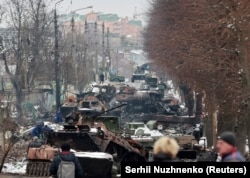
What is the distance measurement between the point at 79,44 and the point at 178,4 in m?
40.3

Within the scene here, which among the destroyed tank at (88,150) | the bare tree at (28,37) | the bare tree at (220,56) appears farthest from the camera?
the bare tree at (28,37)

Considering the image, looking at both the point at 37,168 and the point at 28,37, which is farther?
the point at 28,37

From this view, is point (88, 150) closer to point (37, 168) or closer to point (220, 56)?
point (37, 168)

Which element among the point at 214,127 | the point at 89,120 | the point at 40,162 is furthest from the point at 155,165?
the point at 214,127

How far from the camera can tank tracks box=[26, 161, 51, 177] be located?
19172 mm

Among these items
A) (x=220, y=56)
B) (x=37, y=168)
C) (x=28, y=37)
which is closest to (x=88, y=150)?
(x=37, y=168)

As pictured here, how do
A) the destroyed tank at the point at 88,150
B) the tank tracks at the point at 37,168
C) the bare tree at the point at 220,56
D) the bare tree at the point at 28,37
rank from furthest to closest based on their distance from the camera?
1. the bare tree at the point at 28,37
2. the bare tree at the point at 220,56
3. the tank tracks at the point at 37,168
4. the destroyed tank at the point at 88,150

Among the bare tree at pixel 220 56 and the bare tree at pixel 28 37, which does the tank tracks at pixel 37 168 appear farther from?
the bare tree at pixel 28 37

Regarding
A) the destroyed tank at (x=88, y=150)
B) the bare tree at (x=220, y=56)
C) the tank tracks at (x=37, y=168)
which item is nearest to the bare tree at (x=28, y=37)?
the bare tree at (x=220, y=56)

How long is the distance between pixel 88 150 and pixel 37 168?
6.60ft

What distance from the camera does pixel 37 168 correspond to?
63.2ft

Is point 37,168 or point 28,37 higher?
point 28,37

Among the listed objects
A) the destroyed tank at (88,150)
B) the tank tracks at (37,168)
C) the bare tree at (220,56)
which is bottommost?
the tank tracks at (37,168)

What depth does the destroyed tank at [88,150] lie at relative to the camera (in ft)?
55.4
